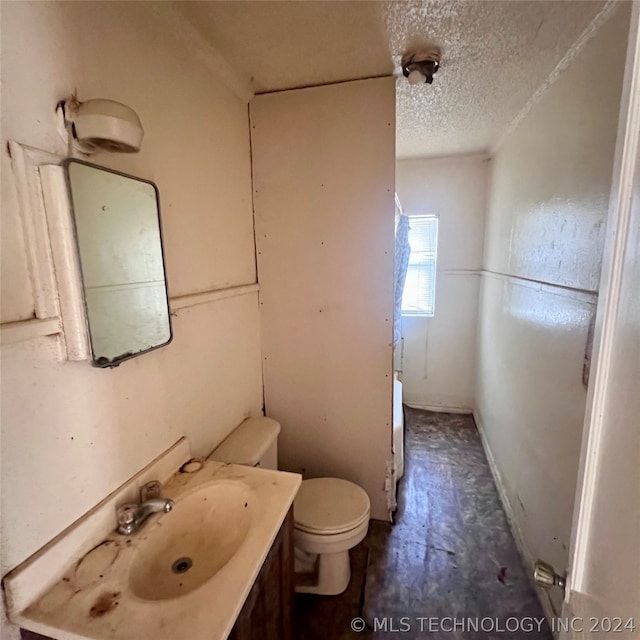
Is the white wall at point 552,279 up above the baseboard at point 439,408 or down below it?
above

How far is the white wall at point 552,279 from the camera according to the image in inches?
46.2

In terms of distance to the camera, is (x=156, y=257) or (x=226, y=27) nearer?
(x=156, y=257)

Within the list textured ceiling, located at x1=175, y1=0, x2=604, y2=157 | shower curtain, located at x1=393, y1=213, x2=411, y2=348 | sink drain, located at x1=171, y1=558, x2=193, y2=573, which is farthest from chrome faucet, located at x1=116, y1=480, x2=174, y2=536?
shower curtain, located at x1=393, y1=213, x2=411, y2=348

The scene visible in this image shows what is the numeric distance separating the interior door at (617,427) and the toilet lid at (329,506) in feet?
3.25

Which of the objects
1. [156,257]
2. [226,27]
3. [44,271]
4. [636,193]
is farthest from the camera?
[226,27]

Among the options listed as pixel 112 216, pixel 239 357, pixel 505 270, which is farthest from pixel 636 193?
pixel 505 270

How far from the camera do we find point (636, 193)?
1.69ft

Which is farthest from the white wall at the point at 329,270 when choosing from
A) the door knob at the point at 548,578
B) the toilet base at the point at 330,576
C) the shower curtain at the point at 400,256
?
the door knob at the point at 548,578

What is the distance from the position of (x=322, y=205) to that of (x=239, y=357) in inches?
35.0

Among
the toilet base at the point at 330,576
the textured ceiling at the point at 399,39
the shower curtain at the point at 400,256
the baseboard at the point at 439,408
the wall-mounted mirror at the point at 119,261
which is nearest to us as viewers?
the wall-mounted mirror at the point at 119,261

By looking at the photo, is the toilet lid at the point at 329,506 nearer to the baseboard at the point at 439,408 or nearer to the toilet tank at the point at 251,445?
the toilet tank at the point at 251,445

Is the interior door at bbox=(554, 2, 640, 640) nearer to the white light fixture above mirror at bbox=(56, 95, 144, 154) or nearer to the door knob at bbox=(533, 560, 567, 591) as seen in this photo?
the door knob at bbox=(533, 560, 567, 591)

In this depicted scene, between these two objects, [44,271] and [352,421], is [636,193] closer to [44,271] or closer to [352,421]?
[44,271]

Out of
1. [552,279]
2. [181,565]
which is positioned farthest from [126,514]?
[552,279]
